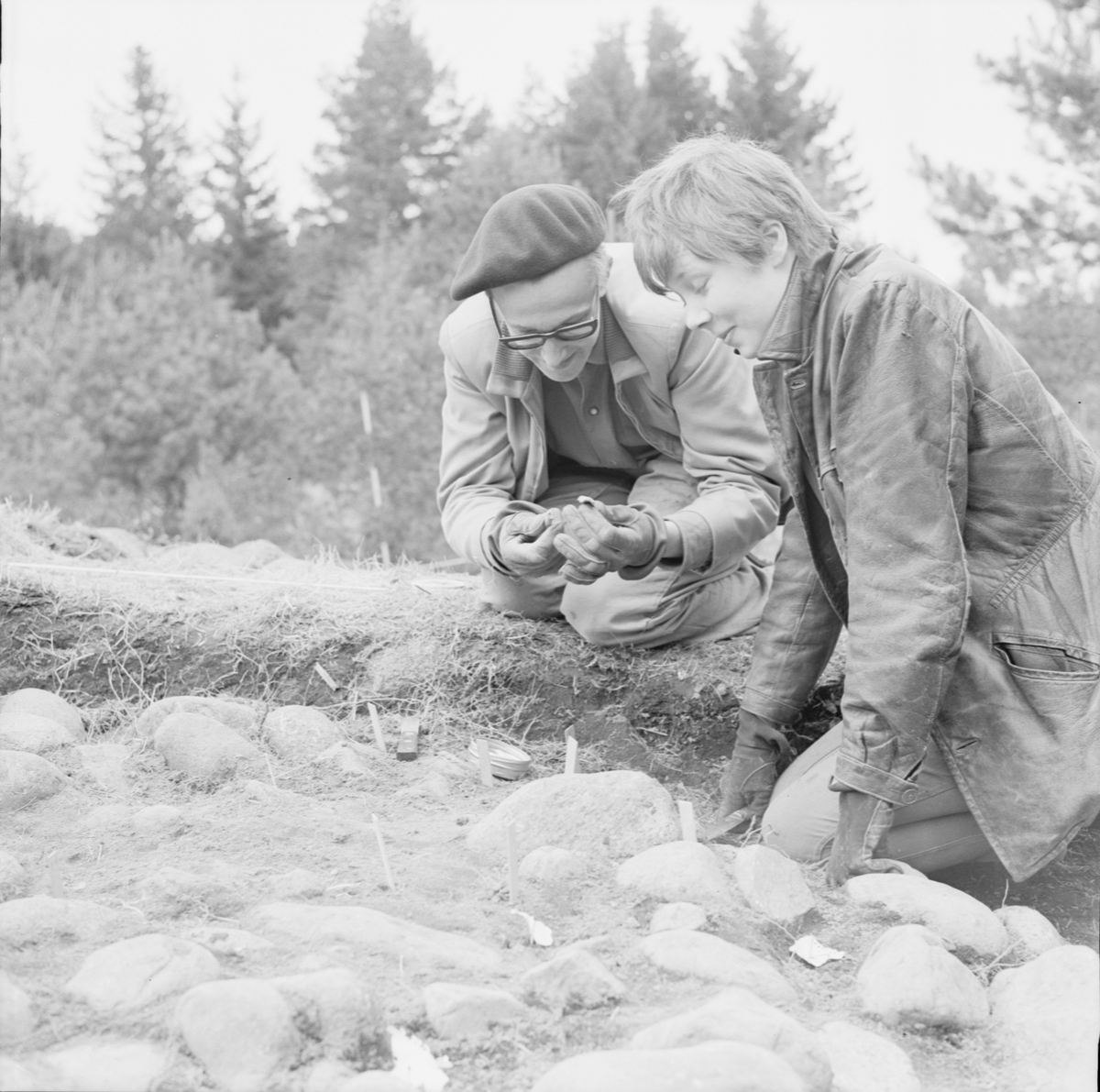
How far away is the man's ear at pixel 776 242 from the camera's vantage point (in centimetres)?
251

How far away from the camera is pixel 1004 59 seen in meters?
12.7

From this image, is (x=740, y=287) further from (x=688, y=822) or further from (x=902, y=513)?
(x=688, y=822)

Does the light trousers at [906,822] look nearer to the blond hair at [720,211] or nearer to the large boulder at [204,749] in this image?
the blond hair at [720,211]

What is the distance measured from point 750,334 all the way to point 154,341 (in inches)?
525

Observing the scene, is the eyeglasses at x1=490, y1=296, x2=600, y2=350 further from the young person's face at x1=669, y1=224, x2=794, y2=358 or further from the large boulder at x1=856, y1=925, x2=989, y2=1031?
the large boulder at x1=856, y1=925, x2=989, y2=1031

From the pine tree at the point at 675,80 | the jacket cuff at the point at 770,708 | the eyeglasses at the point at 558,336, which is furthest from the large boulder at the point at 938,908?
the pine tree at the point at 675,80

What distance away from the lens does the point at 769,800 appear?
119 inches

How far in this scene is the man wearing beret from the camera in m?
3.16

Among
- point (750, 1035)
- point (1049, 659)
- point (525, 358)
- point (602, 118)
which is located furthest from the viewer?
point (602, 118)

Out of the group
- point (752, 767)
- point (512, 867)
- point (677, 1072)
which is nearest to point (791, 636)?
point (752, 767)

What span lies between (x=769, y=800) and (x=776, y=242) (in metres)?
1.34

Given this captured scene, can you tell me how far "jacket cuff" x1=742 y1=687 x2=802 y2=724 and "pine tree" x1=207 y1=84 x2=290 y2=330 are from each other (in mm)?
26191

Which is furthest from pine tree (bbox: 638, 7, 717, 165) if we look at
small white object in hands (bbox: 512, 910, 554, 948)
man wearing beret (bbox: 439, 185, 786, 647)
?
small white object in hands (bbox: 512, 910, 554, 948)

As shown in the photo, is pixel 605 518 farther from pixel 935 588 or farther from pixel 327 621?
pixel 327 621
